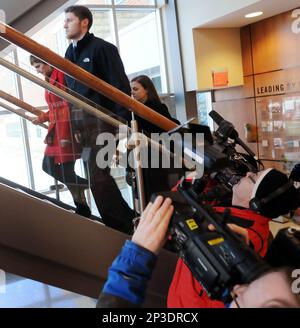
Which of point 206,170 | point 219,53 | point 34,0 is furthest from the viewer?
point 219,53

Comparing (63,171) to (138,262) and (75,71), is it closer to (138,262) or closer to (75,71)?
(75,71)

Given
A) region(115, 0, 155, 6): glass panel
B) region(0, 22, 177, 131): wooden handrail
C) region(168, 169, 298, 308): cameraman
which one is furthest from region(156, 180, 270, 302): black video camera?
region(115, 0, 155, 6): glass panel

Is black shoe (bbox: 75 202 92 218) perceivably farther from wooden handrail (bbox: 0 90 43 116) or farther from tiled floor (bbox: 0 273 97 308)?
tiled floor (bbox: 0 273 97 308)

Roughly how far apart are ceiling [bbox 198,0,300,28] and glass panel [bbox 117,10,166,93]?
4.38 feet

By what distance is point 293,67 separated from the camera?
168 inches

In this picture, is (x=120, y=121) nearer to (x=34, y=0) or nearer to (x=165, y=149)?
(x=165, y=149)

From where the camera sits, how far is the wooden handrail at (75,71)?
1.44m

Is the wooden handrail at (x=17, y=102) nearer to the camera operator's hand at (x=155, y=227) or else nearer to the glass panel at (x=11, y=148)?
the glass panel at (x=11, y=148)

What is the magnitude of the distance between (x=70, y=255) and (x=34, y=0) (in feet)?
7.07

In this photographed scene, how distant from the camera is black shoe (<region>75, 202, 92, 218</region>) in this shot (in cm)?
188

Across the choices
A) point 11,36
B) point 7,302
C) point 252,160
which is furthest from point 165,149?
point 7,302

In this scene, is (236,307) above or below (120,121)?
below

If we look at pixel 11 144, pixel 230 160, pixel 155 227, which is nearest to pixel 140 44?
pixel 11 144

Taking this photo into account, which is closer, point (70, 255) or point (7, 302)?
point (70, 255)
